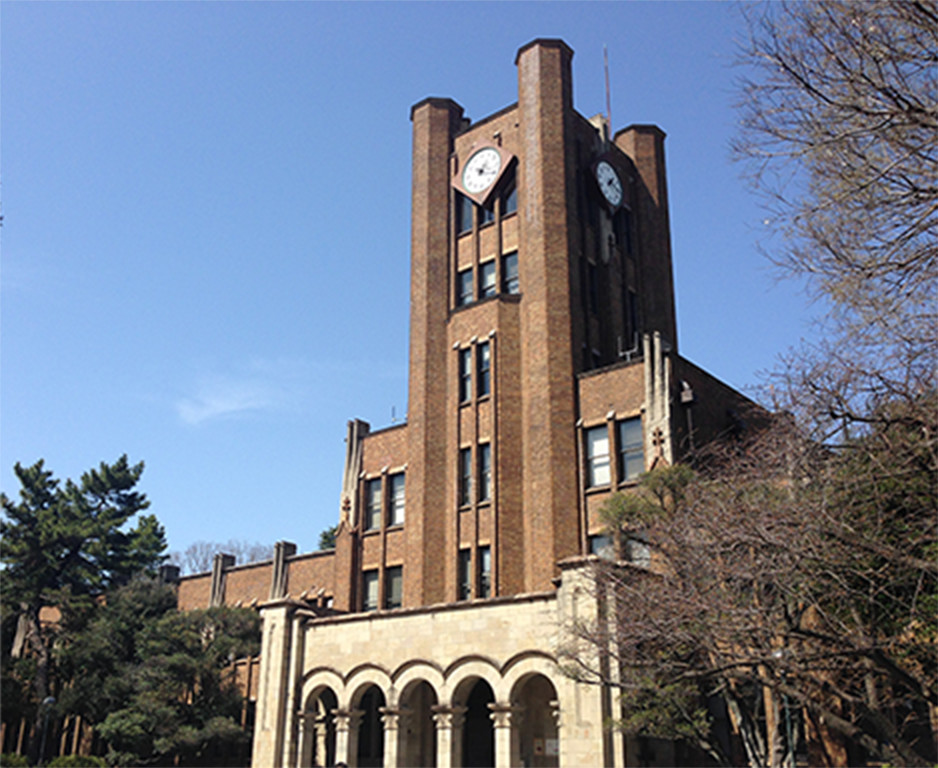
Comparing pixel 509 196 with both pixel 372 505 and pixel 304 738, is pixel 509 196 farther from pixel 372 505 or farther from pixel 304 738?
pixel 304 738

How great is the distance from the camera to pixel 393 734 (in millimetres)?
24484

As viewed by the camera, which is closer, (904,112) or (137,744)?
(904,112)

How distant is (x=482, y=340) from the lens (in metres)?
33.6

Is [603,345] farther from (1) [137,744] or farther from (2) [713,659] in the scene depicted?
(1) [137,744]

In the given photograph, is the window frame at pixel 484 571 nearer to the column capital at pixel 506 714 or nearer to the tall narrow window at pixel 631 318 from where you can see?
the column capital at pixel 506 714

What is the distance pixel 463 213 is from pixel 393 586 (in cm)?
1443

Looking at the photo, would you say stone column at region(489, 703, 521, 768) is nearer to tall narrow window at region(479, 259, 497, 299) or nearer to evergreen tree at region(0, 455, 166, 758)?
tall narrow window at region(479, 259, 497, 299)

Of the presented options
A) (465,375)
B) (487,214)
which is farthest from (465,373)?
(487,214)

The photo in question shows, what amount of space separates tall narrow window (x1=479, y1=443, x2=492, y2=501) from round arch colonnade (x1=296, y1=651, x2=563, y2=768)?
6.17 meters

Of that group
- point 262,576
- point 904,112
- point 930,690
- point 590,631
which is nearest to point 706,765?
point 590,631

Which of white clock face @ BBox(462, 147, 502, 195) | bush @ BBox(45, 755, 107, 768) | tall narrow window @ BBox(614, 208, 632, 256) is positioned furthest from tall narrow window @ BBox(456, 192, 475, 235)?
bush @ BBox(45, 755, 107, 768)

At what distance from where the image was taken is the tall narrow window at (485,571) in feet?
102

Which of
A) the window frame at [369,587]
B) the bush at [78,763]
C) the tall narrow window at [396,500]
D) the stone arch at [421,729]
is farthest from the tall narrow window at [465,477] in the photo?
the bush at [78,763]

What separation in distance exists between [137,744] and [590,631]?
19497 mm
